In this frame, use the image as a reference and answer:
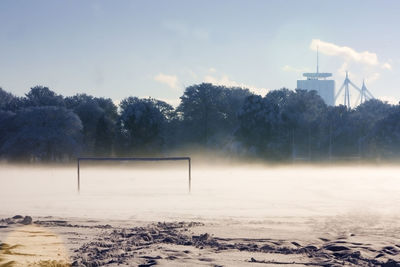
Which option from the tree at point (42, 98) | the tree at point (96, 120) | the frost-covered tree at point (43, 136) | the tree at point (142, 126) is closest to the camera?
the frost-covered tree at point (43, 136)

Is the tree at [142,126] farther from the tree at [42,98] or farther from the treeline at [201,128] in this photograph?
the tree at [42,98]

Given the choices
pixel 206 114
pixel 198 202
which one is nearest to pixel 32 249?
pixel 198 202

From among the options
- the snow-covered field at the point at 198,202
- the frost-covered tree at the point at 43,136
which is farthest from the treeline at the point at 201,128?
the snow-covered field at the point at 198,202

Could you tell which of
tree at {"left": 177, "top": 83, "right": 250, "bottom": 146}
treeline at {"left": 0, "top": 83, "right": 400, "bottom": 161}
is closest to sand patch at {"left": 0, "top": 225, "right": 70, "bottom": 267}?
treeline at {"left": 0, "top": 83, "right": 400, "bottom": 161}

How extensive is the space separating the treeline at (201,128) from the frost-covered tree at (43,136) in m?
0.12

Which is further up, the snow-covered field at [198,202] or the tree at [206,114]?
the tree at [206,114]

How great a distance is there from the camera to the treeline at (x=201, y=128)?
6425cm

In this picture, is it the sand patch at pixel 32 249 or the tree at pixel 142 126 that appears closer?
the sand patch at pixel 32 249

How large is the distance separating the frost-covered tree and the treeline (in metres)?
0.12

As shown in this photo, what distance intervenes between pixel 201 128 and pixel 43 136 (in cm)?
2109

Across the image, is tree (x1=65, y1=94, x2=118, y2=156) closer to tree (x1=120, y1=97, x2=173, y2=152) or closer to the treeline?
the treeline

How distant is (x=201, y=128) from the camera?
244 feet

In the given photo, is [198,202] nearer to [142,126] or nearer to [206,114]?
[142,126]

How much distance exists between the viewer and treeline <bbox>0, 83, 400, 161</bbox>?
2530 inches
